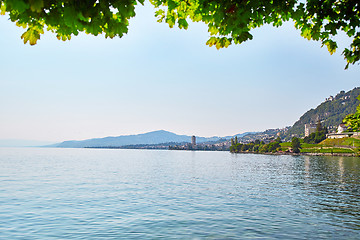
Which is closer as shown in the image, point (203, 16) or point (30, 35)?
point (30, 35)

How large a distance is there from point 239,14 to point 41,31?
501 cm

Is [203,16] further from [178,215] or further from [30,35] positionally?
[178,215]

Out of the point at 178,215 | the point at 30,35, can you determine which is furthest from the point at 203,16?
the point at 178,215

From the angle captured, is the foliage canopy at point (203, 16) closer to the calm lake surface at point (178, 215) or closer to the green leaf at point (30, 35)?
the green leaf at point (30, 35)

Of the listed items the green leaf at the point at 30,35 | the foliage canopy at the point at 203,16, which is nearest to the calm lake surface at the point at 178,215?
the foliage canopy at the point at 203,16

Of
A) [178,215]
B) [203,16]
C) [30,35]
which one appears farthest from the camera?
[178,215]

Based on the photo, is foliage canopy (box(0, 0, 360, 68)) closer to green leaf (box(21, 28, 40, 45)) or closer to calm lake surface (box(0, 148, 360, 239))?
green leaf (box(21, 28, 40, 45))

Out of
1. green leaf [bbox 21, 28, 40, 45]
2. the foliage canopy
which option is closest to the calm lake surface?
the foliage canopy

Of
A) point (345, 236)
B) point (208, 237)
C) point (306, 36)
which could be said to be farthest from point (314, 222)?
point (306, 36)

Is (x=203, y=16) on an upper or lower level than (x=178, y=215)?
upper

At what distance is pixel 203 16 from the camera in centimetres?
848

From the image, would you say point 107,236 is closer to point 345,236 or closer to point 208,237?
point 208,237

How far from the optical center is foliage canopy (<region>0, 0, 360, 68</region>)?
6086mm

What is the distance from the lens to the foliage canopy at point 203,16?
6.09 meters
